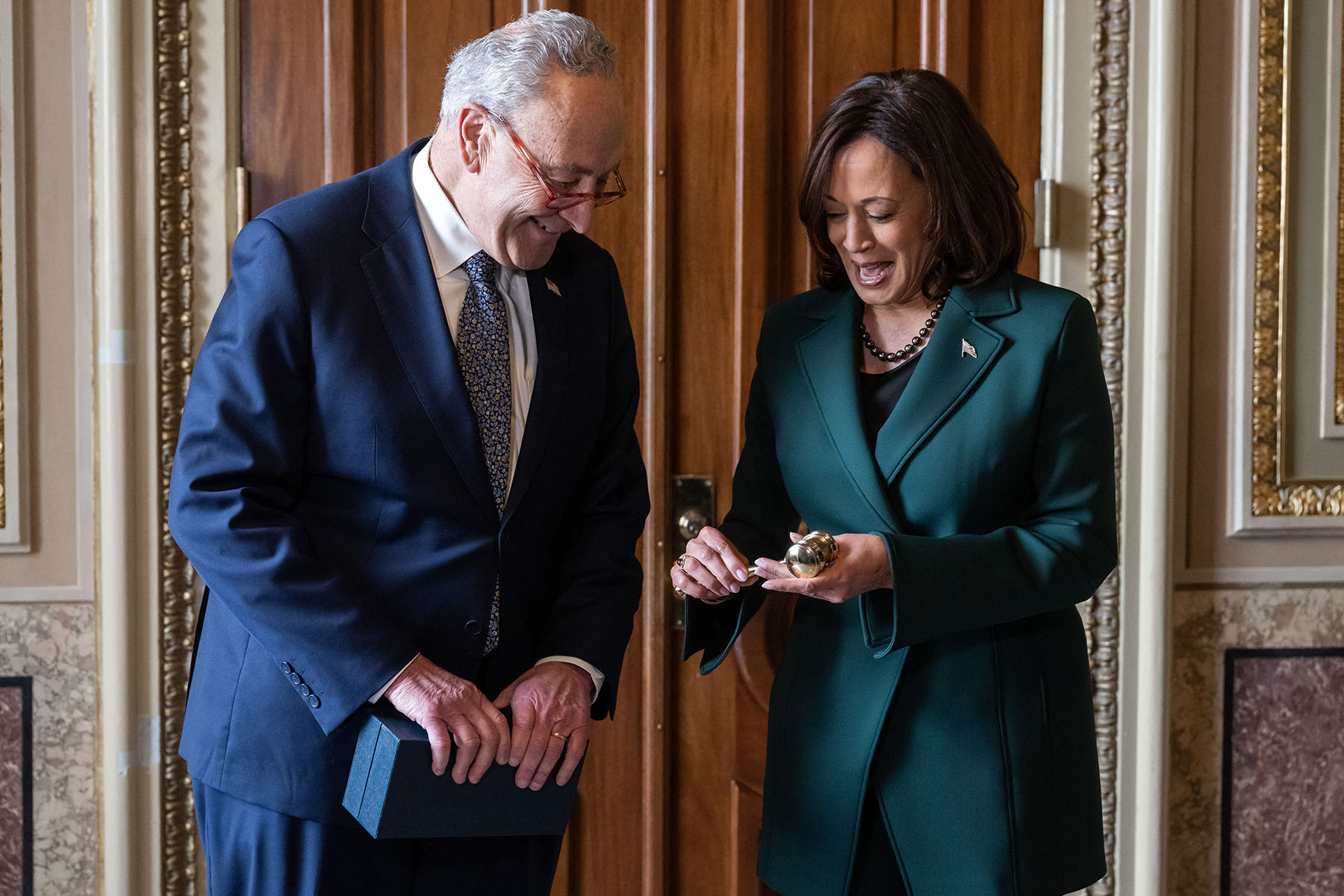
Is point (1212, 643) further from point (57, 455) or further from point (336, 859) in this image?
point (57, 455)

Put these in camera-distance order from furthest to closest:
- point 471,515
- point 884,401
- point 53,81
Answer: point 53,81 → point 884,401 → point 471,515

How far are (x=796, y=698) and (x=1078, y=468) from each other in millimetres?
496

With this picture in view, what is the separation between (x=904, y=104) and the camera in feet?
5.06

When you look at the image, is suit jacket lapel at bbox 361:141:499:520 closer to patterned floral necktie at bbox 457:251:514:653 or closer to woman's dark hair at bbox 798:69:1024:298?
patterned floral necktie at bbox 457:251:514:653

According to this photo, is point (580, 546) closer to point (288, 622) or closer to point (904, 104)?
point (288, 622)

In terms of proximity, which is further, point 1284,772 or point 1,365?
point 1284,772

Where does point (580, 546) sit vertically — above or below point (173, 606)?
above

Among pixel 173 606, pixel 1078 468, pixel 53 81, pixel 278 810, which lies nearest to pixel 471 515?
pixel 278 810

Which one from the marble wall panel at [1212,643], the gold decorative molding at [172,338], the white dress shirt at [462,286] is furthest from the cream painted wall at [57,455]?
the marble wall panel at [1212,643]

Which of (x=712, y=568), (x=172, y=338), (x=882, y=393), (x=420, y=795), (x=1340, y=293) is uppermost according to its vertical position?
(x=1340, y=293)

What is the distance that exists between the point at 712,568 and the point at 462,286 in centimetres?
50

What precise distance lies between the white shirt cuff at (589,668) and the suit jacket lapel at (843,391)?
1.45 ft

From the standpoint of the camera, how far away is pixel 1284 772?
7.33 feet

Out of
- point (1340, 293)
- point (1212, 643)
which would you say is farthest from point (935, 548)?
point (1340, 293)
